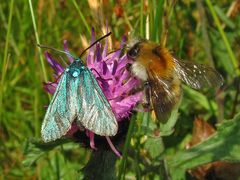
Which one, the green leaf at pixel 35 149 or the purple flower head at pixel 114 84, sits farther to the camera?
the green leaf at pixel 35 149

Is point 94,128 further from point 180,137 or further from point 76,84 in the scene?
point 180,137

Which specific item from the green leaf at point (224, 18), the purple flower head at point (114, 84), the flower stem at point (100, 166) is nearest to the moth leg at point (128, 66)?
the purple flower head at point (114, 84)

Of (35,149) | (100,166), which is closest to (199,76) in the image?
(100,166)

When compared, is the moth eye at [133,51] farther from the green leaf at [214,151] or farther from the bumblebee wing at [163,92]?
the green leaf at [214,151]

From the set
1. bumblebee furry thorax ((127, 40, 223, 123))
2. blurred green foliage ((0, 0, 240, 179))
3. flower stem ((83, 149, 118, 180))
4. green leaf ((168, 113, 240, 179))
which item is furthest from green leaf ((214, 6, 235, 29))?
flower stem ((83, 149, 118, 180))

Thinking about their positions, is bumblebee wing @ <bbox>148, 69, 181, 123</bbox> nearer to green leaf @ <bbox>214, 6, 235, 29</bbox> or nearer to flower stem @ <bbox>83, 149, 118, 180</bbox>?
flower stem @ <bbox>83, 149, 118, 180</bbox>

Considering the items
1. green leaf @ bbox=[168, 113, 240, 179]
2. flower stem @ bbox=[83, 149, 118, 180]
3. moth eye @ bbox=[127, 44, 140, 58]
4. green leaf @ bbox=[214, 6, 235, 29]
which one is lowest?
green leaf @ bbox=[168, 113, 240, 179]
